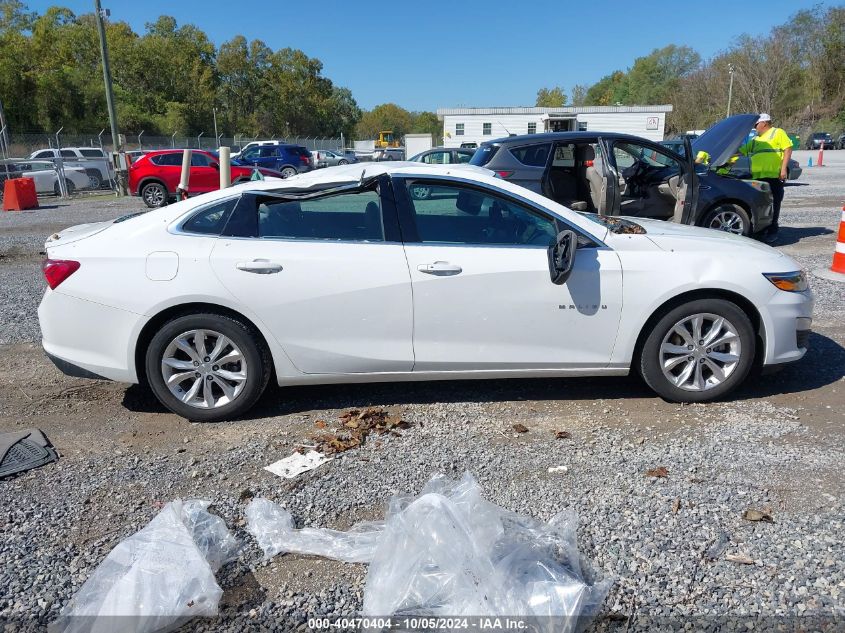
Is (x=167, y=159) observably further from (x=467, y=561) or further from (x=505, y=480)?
(x=467, y=561)

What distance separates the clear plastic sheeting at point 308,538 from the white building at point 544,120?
155 feet

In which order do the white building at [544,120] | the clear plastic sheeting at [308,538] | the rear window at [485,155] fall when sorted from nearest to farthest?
the clear plastic sheeting at [308,538]
the rear window at [485,155]
the white building at [544,120]

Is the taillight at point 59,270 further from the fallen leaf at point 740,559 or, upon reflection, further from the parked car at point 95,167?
the parked car at point 95,167

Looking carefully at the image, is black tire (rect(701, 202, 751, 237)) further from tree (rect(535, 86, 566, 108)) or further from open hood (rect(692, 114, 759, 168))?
tree (rect(535, 86, 566, 108))

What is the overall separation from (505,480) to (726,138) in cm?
772

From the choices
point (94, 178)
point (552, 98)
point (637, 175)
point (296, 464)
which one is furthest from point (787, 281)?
point (552, 98)

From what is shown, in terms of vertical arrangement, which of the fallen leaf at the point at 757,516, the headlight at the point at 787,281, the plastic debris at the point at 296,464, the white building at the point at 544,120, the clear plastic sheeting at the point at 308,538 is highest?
the white building at the point at 544,120

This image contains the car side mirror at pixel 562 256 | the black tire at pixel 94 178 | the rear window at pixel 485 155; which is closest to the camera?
the car side mirror at pixel 562 256

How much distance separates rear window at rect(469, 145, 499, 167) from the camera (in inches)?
332

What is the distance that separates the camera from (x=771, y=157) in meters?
9.88

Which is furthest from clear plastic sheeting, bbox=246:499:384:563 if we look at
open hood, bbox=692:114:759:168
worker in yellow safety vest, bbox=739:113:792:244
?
worker in yellow safety vest, bbox=739:113:792:244

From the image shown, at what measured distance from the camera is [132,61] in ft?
214

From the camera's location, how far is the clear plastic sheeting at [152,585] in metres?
2.24

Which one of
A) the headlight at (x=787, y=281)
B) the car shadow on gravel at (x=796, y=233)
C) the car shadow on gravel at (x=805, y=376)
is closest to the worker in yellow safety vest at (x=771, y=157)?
the car shadow on gravel at (x=796, y=233)
